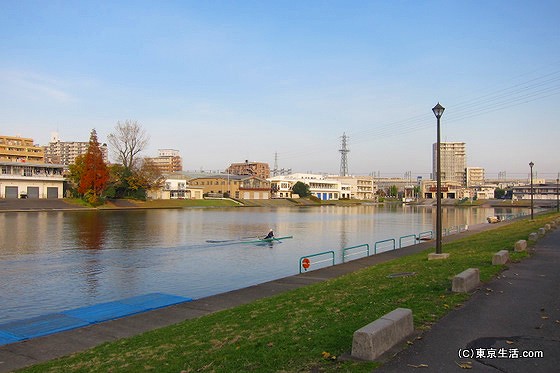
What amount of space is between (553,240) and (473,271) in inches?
529

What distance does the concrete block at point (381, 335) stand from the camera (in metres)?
6.10

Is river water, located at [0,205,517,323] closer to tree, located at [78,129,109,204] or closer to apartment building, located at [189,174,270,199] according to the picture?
tree, located at [78,129,109,204]

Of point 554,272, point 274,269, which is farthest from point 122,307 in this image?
point 554,272

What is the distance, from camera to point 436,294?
10.1 meters

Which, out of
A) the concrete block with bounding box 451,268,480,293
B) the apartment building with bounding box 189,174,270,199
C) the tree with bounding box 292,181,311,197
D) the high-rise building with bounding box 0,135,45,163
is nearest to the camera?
the concrete block with bounding box 451,268,480,293

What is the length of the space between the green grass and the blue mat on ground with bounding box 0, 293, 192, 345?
3.12m

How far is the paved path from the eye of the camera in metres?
5.96

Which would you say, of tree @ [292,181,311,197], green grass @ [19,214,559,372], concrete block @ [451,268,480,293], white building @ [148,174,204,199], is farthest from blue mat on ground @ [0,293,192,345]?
tree @ [292,181,311,197]

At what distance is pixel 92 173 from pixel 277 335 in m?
84.5

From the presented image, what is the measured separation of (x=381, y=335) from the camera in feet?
20.7

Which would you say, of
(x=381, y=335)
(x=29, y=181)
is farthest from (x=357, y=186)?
(x=381, y=335)

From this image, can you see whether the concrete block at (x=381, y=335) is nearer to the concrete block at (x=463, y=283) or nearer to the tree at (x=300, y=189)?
the concrete block at (x=463, y=283)

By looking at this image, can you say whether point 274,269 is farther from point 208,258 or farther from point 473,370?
point 473,370

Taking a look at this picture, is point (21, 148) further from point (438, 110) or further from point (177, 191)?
point (438, 110)
